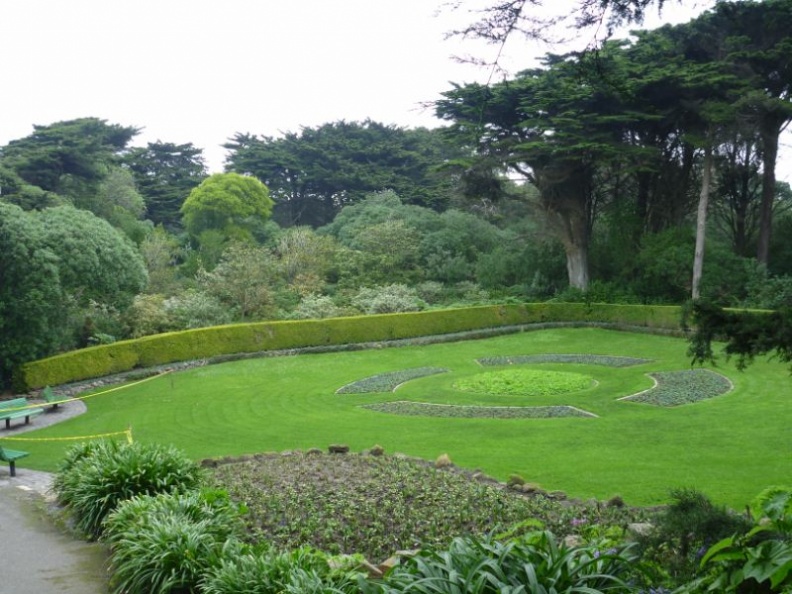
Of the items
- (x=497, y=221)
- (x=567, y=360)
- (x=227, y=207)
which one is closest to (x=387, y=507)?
(x=567, y=360)

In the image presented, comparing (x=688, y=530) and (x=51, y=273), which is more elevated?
(x=51, y=273)

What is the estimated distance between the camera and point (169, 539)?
20.6ft

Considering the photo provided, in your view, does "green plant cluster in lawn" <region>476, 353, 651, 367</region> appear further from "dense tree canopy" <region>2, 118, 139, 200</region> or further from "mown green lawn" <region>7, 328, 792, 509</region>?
"dense tree canopy" <region>2, 118, 139, 200</region>

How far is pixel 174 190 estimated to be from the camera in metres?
54.0

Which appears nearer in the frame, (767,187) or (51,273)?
(51,273)

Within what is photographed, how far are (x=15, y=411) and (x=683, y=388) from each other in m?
16.2

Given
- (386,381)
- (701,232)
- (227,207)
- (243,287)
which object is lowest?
(386,381)

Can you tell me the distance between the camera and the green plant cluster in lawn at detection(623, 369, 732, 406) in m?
17.4

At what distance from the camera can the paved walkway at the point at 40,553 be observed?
6.38 meters

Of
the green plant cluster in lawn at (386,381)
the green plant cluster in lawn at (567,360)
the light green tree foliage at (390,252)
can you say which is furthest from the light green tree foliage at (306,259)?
the green plant cluster in lawn at (386,381)

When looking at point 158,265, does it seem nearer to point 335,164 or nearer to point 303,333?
point 303,333

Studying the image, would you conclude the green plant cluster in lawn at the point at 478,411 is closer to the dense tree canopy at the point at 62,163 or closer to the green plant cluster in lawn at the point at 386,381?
the green plant cluster in lawn at the point at 386,381

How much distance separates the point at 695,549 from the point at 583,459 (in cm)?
758

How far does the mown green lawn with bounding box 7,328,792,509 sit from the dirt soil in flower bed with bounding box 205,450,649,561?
63.5 inches
